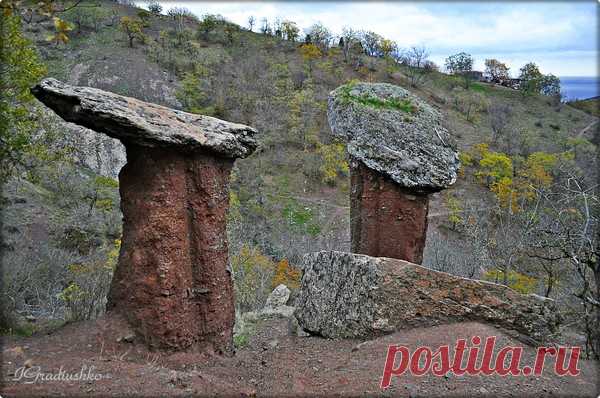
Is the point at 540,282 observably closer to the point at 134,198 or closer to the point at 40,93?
the point at 134,198

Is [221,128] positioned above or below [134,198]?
above

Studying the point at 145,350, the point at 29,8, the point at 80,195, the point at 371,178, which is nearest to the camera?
the point at 29,8

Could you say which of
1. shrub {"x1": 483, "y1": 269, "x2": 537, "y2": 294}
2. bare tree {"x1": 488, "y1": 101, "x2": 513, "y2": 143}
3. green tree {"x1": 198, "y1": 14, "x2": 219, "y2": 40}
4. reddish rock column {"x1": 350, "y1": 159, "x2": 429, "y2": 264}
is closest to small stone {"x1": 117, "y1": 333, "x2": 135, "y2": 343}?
reddish rock column {"x1": 350, "y1": 159, "x2": 429, "y2": 264}

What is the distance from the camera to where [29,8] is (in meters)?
5.12

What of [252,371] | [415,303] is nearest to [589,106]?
[415,303]

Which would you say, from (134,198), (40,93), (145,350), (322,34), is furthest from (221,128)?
(322,34)

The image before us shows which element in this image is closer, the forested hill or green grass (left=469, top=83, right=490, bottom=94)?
the forested hill

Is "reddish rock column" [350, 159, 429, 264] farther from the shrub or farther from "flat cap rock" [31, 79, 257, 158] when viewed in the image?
the shrub

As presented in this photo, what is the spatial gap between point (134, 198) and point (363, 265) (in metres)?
4.05

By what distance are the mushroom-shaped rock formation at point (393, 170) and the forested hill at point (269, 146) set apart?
210 inches

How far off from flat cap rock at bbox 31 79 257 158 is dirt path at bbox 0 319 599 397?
2.47 meters

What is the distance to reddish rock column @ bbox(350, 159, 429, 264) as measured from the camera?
9.62m

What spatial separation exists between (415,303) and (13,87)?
7.21 meters

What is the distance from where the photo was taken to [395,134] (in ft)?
32.2
